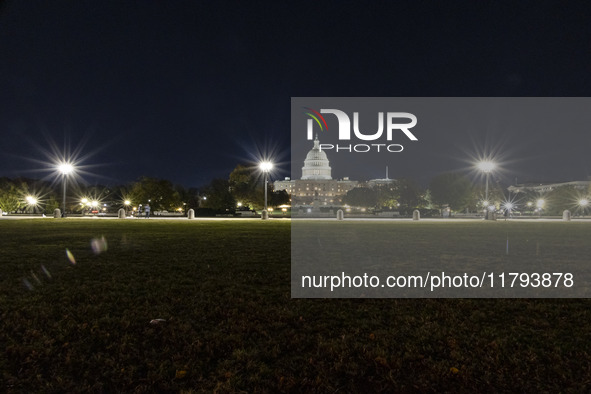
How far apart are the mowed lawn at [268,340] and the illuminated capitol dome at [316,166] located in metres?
133

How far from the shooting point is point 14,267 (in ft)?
28.5

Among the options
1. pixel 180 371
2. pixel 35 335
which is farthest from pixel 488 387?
pixel 35 335

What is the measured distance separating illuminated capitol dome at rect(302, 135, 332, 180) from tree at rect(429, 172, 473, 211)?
66.4 m

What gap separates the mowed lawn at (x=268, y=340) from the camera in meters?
3.47

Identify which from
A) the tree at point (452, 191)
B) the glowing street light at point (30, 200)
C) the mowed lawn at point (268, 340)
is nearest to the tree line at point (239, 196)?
the tree at point (452, 191)

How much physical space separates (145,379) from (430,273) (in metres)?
6.35

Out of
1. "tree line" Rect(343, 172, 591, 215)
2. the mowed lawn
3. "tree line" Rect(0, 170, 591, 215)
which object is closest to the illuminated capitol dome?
"tree line" Rect(0, 170, 591, 215)

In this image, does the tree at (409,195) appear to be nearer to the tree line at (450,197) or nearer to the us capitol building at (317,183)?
the tree line at (450,197)

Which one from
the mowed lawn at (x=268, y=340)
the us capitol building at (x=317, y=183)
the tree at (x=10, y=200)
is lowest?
the mowed lawn at (x=268, y=340)

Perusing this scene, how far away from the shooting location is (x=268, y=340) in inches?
172

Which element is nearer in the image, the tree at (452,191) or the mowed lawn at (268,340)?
the mowed lawn at (268,340)

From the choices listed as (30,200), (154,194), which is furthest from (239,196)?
(30,200)

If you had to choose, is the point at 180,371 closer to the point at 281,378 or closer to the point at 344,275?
the point at 281,378

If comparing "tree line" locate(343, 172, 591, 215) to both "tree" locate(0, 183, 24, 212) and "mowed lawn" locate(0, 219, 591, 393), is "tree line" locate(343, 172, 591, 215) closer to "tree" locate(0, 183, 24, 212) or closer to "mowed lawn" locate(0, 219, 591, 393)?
"mowed lawn" locate(0, 219, 591, 393)
